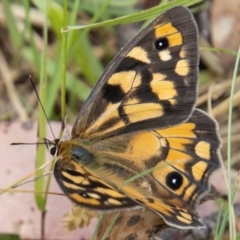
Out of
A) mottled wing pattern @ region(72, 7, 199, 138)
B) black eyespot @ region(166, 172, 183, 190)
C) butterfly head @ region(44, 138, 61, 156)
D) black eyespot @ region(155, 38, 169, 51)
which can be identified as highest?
black eyespot @ region(155, 38, 169, 51)

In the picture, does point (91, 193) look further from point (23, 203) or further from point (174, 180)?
point (23, 203)

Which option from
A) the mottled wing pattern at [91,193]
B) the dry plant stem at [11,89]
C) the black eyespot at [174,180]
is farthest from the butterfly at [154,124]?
the dry plant stem at [11,89]

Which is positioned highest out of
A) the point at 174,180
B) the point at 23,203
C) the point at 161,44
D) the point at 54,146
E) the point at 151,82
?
the point at 161,44

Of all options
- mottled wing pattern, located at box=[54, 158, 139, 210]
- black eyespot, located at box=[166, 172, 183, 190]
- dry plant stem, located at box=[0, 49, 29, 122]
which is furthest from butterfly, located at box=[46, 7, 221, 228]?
dry plant stem, located at box=[0, 49, 29, 122]

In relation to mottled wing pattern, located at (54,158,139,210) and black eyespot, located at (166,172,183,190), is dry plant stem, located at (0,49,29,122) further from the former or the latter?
mottled wing pattern, located at (54,158,139,210)

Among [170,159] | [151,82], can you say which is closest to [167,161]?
[170,159]

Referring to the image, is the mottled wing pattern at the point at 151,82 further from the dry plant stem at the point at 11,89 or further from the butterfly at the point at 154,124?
the dry plant stem at the point at 11,89

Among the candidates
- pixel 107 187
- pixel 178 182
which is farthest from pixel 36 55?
pixel 107 187
